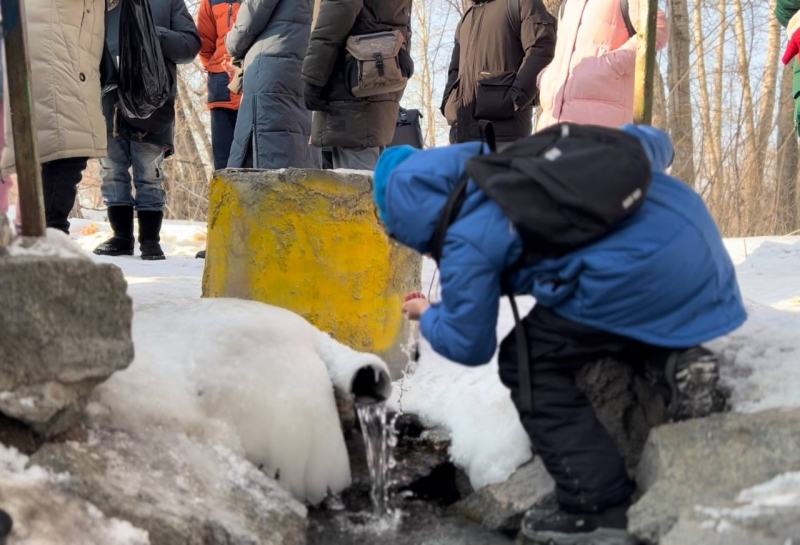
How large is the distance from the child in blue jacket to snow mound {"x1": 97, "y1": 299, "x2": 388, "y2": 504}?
25.2 inches

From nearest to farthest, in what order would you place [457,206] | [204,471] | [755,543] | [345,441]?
[755,543]
[457,206]
[204,471]
[345,441]

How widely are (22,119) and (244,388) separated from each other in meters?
0.98

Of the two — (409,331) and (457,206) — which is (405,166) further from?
(409,331)

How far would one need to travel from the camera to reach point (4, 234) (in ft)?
6.63

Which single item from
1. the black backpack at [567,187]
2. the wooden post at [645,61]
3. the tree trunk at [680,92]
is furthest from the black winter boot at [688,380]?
the tree trunk at [680,92]

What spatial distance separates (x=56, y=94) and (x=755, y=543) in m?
3.75

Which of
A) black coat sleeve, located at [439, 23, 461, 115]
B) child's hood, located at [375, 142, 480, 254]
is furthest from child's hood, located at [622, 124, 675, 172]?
black coat sleeve, located at [439, 23, 461, 115]

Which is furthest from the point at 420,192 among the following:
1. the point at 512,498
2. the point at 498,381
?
the point at 498,381

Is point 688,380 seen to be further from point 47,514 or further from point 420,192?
point 47,514

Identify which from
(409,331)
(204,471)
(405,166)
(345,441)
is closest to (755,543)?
(405,166)

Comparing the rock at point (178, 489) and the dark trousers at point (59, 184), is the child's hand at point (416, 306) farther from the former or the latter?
the dark trousers at point (59, 184)

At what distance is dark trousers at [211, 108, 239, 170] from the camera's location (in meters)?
5.64

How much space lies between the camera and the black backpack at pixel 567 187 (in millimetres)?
1924

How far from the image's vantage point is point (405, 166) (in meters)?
2.17
